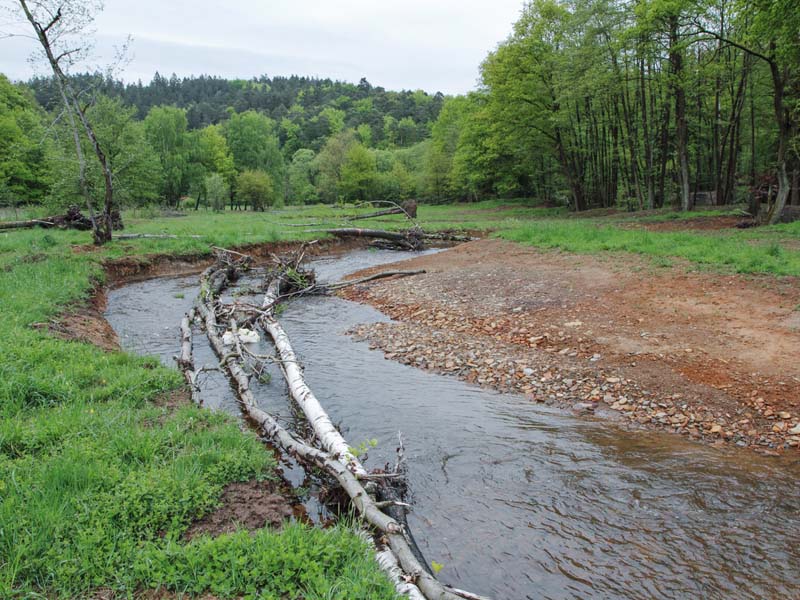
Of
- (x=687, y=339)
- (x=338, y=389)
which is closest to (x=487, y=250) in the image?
(x=687, y=339)

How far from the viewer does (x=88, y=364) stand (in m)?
6.76

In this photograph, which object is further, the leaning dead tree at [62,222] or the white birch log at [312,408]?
the leaning dead tree at [62,222]

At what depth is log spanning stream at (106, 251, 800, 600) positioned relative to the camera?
13.0ft

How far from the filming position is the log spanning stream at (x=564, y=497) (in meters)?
3.96

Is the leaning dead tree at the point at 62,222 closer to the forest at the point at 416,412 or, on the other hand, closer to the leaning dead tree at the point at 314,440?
the forest at the point at 416,412

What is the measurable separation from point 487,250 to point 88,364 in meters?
15.9

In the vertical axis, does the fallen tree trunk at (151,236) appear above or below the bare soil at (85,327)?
above

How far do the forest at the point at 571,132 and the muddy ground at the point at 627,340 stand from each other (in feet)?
35.5

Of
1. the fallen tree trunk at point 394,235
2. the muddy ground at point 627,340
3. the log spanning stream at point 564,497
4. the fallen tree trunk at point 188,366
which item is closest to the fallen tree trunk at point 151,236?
the fallen tree trunk at point 394,235

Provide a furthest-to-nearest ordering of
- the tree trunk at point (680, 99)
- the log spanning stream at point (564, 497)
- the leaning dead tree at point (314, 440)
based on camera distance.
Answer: the tree trunk at point (680, 99), the log spanning stream at point (564, 497), the leaning dead tree at point (314, 440)

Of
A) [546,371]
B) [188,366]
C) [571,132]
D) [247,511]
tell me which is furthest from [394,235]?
[247,511]

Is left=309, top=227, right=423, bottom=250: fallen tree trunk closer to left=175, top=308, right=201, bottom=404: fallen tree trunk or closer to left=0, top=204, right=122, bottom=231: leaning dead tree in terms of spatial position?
left=0, top=204, right=122, bottom=231: leaning dead tree

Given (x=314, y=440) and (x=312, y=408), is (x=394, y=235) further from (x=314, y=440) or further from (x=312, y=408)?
(x=314, y=440)

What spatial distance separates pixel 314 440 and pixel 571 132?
3591 centimetres
